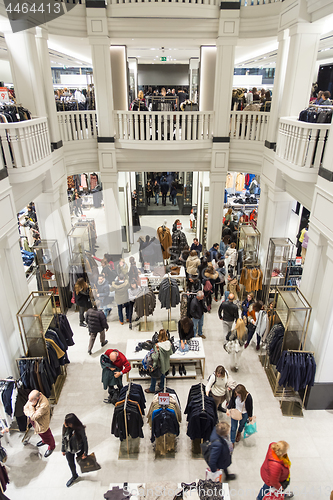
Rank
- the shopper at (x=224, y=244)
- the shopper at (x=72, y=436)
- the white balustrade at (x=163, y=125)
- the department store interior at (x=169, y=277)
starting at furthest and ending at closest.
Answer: the shopper at (x=224, y=244)
the white balustrade at (x=163, y=125)
the department store interior at (x=169, y=277)
the shopper at (x=72, y=436)

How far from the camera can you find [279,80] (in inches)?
310

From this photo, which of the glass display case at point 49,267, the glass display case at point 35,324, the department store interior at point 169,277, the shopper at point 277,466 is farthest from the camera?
the glass display case at point 49,267

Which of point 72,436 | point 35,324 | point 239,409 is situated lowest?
point 239,409

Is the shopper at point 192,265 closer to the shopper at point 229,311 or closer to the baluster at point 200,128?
the shopper at point 229,311

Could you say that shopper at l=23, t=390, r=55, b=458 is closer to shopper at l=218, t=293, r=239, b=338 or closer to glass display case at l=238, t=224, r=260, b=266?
shopper at l=218, t=293, r=239, b=338

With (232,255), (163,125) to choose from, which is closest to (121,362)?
(232,255)

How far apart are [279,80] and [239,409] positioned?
274 inches

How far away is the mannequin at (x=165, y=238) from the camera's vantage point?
10141mm

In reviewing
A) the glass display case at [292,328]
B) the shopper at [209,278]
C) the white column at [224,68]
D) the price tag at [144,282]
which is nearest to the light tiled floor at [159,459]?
the glass display case at [292,328]

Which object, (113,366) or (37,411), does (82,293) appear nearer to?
(113,366)

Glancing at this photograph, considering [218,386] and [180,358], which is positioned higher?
[218,386]

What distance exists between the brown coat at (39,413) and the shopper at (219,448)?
2.39m

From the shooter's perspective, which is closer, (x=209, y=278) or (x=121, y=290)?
(x=121, y=290)

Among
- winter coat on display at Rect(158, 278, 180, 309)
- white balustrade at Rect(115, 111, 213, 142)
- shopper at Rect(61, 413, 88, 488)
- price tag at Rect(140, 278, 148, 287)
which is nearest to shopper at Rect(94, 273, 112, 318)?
price tag at Rect(140, 278, 148, 287)
